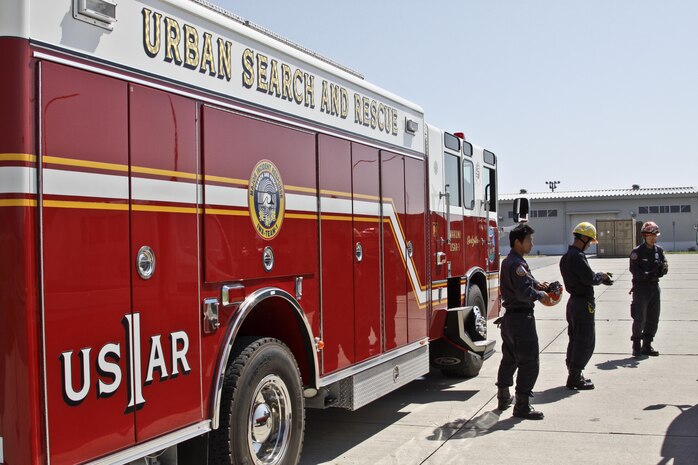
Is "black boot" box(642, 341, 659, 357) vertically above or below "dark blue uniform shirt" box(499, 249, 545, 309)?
below

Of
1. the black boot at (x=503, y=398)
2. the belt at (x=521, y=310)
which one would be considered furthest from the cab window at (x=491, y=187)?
the black boot at (x=503, y=398)

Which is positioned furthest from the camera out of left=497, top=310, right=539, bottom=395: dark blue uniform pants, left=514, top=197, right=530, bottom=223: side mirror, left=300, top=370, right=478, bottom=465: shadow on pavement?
left=514, top=197, right=530, bottom=223: side mirror

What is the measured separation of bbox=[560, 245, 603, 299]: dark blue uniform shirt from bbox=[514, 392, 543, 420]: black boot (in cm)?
163

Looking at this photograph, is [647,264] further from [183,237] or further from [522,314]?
[183,237]

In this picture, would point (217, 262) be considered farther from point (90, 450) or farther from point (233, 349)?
point (90, 450)

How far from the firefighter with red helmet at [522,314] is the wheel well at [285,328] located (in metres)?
2.58

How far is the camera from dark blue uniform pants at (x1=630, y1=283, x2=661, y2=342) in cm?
1055

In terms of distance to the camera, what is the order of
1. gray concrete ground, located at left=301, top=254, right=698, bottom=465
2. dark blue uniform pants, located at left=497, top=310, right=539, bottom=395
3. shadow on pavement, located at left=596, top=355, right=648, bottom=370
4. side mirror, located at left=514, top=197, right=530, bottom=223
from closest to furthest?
gray concrete ground, located at left=301, top=254, right=698, bottom=465 < dark blue uniform pants, located at left=497, top=310, right=539, bottom=395 < shadow on pavement, located at left=596, top=355, right=648, bottom=370 < side mirror, located at left=514, top=197, right=530, bottom=223

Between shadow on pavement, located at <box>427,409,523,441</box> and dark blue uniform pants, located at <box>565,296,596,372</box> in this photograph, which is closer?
shadow on pavement, located at <box>427,409,523,441</box>

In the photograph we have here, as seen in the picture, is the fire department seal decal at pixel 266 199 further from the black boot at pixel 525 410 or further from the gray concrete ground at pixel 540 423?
the black boot at pixel 525 410

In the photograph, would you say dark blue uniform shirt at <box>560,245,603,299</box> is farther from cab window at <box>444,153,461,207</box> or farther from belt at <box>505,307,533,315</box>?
cab window at <box>444,153,461,207</box>

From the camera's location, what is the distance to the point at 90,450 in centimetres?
354

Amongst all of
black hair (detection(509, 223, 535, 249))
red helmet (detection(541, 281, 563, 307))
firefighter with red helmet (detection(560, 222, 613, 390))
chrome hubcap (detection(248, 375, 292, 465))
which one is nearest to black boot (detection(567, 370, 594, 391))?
firefighter with red helmet (detection(560, 222, 613, 390))

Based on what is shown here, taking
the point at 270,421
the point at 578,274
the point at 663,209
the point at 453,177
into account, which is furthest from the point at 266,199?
the point at 663,209
